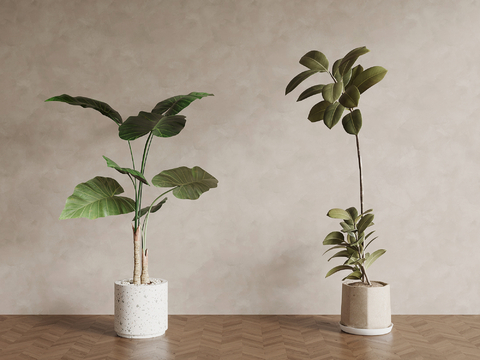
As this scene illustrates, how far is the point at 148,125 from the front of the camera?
2695 mm

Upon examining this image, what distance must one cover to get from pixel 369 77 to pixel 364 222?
38.0 inches

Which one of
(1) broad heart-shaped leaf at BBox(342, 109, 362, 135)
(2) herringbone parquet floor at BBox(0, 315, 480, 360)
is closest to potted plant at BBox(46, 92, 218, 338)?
(2) herringbone parquet floor at BBox(0, 315, 480, 360)

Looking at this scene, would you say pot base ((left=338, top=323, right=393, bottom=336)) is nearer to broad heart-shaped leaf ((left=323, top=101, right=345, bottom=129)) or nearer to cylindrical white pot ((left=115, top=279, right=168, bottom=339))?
cylindrical white pot ((left=115, top=279, right=168, bottom=339))

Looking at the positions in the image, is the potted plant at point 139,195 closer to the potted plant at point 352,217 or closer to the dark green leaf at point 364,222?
the potted plant at point 352,217

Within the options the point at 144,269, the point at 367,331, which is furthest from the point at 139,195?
the point at 367,331

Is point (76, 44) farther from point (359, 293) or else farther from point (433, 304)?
point (433, 304)

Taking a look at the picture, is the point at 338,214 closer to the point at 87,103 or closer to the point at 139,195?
the point at 139,195

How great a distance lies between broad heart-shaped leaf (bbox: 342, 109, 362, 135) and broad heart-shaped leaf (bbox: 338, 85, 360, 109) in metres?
0.15

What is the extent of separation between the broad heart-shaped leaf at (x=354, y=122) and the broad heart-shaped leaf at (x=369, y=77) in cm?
17

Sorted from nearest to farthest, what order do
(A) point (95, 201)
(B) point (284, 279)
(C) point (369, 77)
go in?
1. (A) point (95, 201)
2. (C) point (369, 77)
3. (B) point (284, 279)

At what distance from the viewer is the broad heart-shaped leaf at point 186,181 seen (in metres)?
2.82

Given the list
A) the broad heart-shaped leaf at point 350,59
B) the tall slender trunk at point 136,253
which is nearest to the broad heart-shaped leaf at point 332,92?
the broad heart-shaped leaf at point 350,59

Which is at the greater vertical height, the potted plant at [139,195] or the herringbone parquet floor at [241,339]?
the potted plant at [139,195]

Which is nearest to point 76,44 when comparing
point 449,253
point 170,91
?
point 170,91
